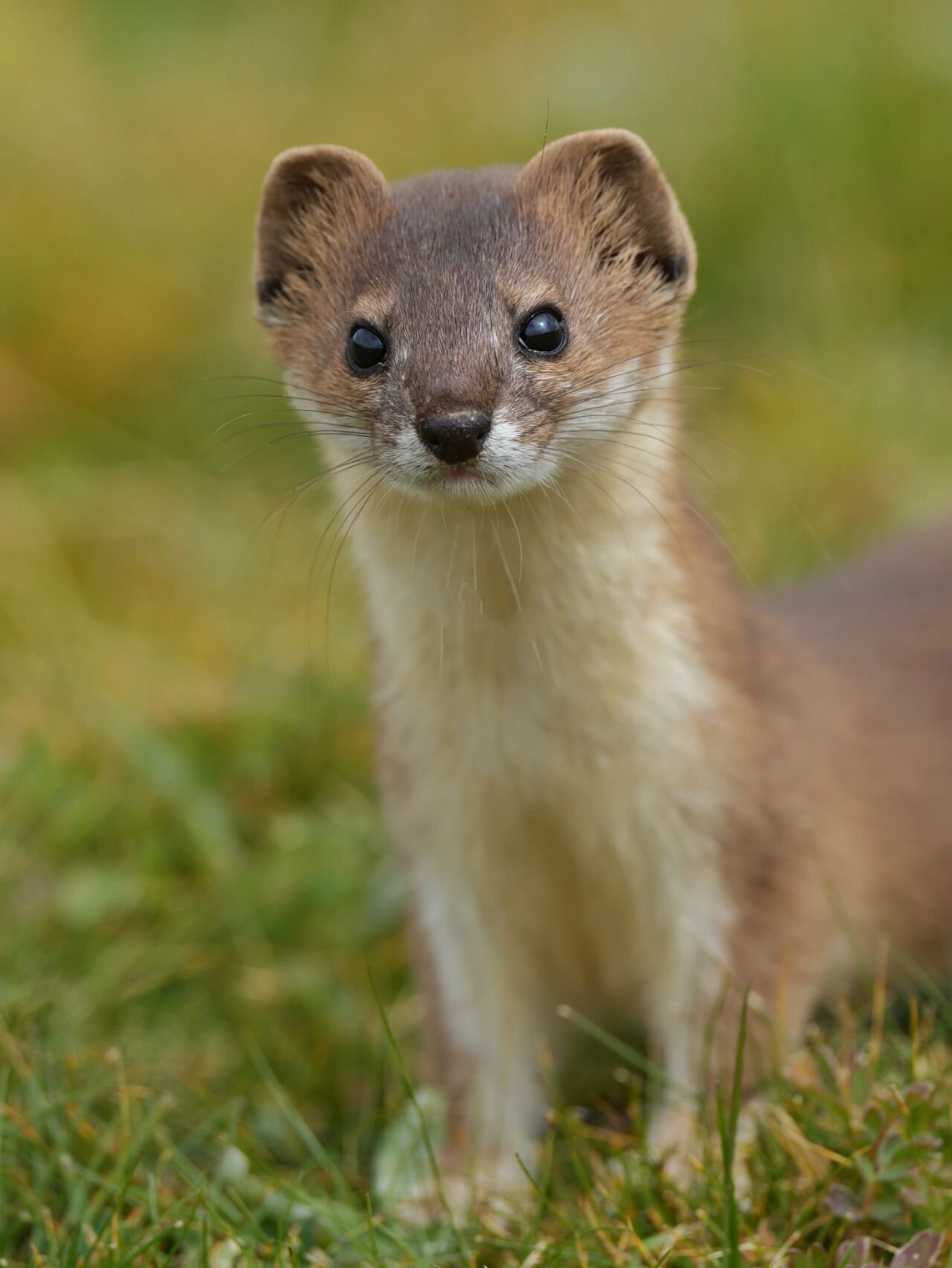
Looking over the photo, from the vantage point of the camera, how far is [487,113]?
22.8 ft

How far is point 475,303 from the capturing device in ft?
8.17

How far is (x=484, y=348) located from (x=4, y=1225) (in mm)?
1633

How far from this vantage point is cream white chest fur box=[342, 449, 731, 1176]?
2771 mm

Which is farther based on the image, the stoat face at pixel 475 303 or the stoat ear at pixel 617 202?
the stoat ear at pixel 617 202

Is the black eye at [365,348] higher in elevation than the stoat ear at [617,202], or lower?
lower

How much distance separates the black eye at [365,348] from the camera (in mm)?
2590

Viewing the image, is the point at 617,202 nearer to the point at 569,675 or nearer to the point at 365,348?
the point at 365,348

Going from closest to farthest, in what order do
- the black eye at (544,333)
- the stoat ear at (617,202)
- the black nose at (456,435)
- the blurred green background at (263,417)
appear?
the black nose at (456,435) < the black eye at (544,333) < the stoat ear at (617,202) < the blurred green background at (263,417)

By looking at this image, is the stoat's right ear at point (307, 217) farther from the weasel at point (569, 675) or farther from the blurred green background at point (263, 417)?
the blurred green background at point (263, 417)

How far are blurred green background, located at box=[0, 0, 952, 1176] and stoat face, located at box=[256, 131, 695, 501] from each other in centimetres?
30

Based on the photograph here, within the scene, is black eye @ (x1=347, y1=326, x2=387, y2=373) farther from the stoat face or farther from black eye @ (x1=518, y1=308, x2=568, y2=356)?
black eye @ (x1=518, y1=308, x2=568, y2=356)

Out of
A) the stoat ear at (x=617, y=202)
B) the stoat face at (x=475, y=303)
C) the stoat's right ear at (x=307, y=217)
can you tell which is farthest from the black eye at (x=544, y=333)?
the stoat's right ear at (x=307, y=217)

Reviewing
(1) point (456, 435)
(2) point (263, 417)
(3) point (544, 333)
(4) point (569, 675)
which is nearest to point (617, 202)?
(3) point (544, 333)

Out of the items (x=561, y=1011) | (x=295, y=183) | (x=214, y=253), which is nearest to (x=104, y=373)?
(x=214, y=253)
